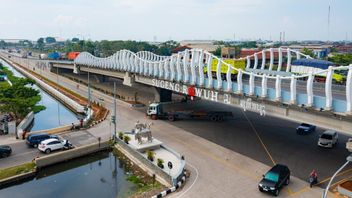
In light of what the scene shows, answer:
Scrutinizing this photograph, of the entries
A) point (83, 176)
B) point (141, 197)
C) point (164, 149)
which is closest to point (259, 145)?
point (164, 149)

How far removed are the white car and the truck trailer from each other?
16.0 m

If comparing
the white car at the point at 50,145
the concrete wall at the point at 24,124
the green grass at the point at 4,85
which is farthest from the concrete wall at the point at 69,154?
the green grass at the point at 4,85

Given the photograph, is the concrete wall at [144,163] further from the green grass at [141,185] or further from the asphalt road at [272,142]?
the asphalt road at [272,142]

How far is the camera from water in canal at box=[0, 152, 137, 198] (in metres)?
25.2

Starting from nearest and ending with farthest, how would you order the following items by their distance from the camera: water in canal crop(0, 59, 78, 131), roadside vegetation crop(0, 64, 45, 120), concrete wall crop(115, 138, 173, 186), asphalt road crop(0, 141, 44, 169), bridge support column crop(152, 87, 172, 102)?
1. concrete wall crop(115, 138, 173, 186)
2. asphalt road crop(0, 141, 44, 169)
3. roadside vegetation crop(0, 64, 45, 120)
4. water in canal crop(0, 59, 78, 131)
5. bridge support column crop(152, 87, 172, 102)

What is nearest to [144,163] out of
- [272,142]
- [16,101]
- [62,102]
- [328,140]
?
[272,142]

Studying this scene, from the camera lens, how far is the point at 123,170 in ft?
98.7

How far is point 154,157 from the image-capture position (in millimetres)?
30219

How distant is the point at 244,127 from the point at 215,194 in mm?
19419

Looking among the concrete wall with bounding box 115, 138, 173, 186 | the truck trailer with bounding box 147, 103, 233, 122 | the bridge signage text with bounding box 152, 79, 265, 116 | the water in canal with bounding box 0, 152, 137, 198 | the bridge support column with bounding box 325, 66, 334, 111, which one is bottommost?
the water in canal with bounding box 0, 152, 137, 198

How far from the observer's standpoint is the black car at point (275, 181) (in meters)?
23.2

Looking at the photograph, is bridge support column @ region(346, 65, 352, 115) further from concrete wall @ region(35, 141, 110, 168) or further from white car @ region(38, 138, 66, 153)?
white car @ region(38, 138, 66, 153)

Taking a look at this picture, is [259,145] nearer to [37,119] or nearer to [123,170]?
[123,170]

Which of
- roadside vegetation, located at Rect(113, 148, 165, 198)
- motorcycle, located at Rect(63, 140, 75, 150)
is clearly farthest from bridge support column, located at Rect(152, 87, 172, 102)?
motorcycle, located at Rect(63, 140, 75, 150)
